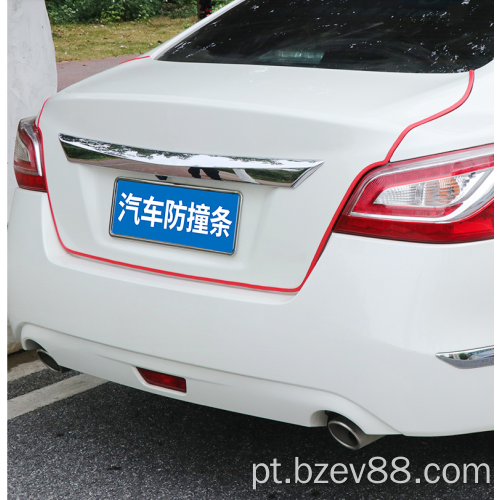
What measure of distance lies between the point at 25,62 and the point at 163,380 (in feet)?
9.11

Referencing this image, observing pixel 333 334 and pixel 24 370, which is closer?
pixel 333 334

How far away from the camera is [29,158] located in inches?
90.5

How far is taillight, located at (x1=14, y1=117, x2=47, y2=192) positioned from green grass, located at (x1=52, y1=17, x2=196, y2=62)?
34.7ft

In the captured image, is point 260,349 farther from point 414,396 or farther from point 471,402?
point 471,402

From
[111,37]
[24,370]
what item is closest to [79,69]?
[111,37]

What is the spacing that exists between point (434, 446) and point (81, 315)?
1320 millimetres

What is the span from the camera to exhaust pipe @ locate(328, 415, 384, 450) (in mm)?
1912

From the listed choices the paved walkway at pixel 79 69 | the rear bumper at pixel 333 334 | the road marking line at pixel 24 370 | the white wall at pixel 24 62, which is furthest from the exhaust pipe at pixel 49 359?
the paved walkway at pixel 79 69

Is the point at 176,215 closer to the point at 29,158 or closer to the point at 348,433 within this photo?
the point at 29,158

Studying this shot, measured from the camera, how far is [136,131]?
2041 mm

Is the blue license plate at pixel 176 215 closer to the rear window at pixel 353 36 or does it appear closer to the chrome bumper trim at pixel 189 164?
the chrome bumper trim at pixel 189 164

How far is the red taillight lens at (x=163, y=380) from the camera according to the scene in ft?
6.90

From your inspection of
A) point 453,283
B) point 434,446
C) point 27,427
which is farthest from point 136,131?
point 434,446

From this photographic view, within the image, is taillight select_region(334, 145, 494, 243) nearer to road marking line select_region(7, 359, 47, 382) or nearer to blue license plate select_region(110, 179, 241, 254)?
blue license plate select_region(110, 179, 241, 254)
